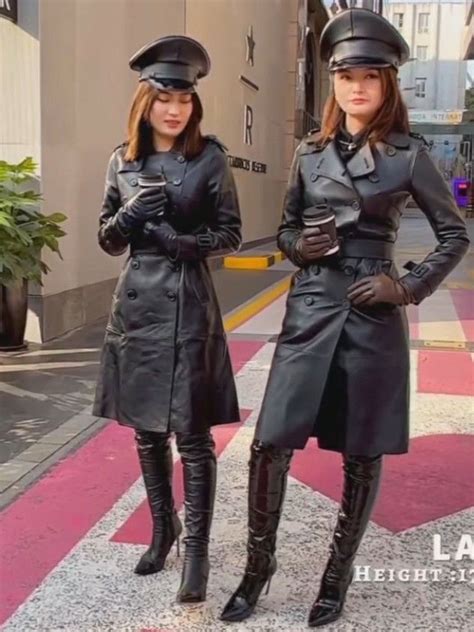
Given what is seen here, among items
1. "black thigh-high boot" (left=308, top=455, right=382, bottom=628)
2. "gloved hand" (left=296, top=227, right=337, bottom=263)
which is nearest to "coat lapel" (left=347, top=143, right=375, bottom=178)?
"gloved hand" (left=296, top=227, right=337, bottom=263)

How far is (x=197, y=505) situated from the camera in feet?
10.7

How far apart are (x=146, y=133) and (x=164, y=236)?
419mm

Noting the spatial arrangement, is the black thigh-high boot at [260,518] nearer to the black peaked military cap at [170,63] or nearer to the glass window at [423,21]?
the black peaked military cap at [170,63]

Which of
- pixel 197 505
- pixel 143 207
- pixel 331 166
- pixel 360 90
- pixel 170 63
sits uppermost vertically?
pixel 170 63

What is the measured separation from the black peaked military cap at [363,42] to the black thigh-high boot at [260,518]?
1.34 meters

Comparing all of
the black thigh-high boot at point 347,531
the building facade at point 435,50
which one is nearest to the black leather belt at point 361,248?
the black thigh-high boot at point 347,531

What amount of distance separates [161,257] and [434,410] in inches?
129

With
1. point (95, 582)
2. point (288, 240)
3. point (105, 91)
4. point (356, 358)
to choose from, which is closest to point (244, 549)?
point (95, 582)

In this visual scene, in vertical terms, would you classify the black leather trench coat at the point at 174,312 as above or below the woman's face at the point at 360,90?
below

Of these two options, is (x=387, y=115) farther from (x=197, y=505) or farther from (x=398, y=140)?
(x=197, y=505)

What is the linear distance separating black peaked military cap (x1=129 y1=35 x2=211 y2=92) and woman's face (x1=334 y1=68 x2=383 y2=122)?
547 mm

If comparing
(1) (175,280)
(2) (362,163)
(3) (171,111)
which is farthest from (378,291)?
(3) (171,111)

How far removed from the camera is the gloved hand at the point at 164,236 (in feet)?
10.2

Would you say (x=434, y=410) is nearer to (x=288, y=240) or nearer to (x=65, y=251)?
(x=288, y=240)
